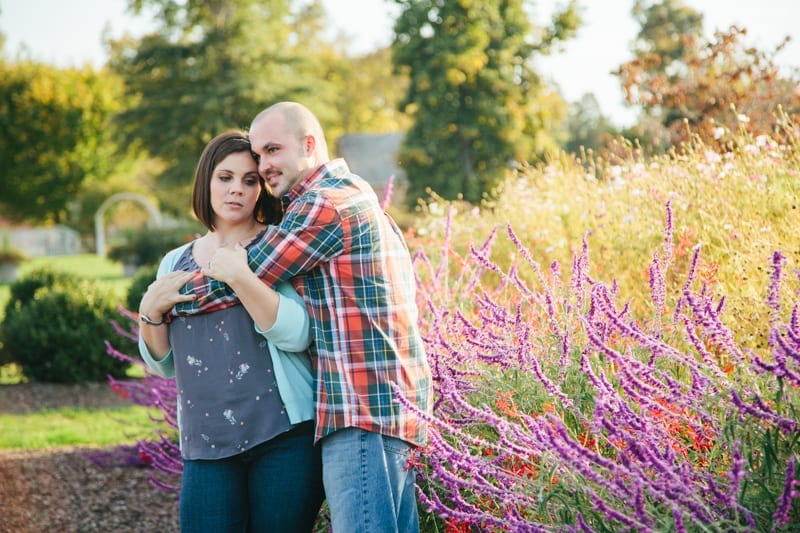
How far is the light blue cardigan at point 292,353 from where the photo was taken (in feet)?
8.03

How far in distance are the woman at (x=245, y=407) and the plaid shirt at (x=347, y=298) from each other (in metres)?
0.07

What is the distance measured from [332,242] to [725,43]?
1029 cm

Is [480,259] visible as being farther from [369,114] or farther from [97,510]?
[369,114]

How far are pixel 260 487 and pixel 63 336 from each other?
7467 mm

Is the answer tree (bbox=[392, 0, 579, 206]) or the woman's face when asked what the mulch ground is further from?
tree (bbox=[392, 0, 579, 206])

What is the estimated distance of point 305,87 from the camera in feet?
103

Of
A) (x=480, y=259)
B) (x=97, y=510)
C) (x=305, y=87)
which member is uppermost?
(x=305, y=87)

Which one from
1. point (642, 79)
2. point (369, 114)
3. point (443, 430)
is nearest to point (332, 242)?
point (443, 430)

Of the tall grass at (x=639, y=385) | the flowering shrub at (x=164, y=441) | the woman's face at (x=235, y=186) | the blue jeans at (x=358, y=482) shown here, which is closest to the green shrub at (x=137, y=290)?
the flowering shrub at (x=164, y=441)

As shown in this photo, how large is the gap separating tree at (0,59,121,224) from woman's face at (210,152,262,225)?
47558 mm

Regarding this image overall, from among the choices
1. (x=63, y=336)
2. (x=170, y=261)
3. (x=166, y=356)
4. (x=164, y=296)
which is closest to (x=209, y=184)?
(x=170, y=261)

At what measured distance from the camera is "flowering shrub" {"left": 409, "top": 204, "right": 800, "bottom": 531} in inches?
74.4

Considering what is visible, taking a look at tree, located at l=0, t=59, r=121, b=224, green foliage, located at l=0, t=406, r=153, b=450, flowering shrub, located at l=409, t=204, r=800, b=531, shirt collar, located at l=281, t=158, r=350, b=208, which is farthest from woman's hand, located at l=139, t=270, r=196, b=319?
tree, located at l=0, t=59, r=121, b=224

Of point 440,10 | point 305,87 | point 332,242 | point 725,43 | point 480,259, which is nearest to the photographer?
point 332,242
